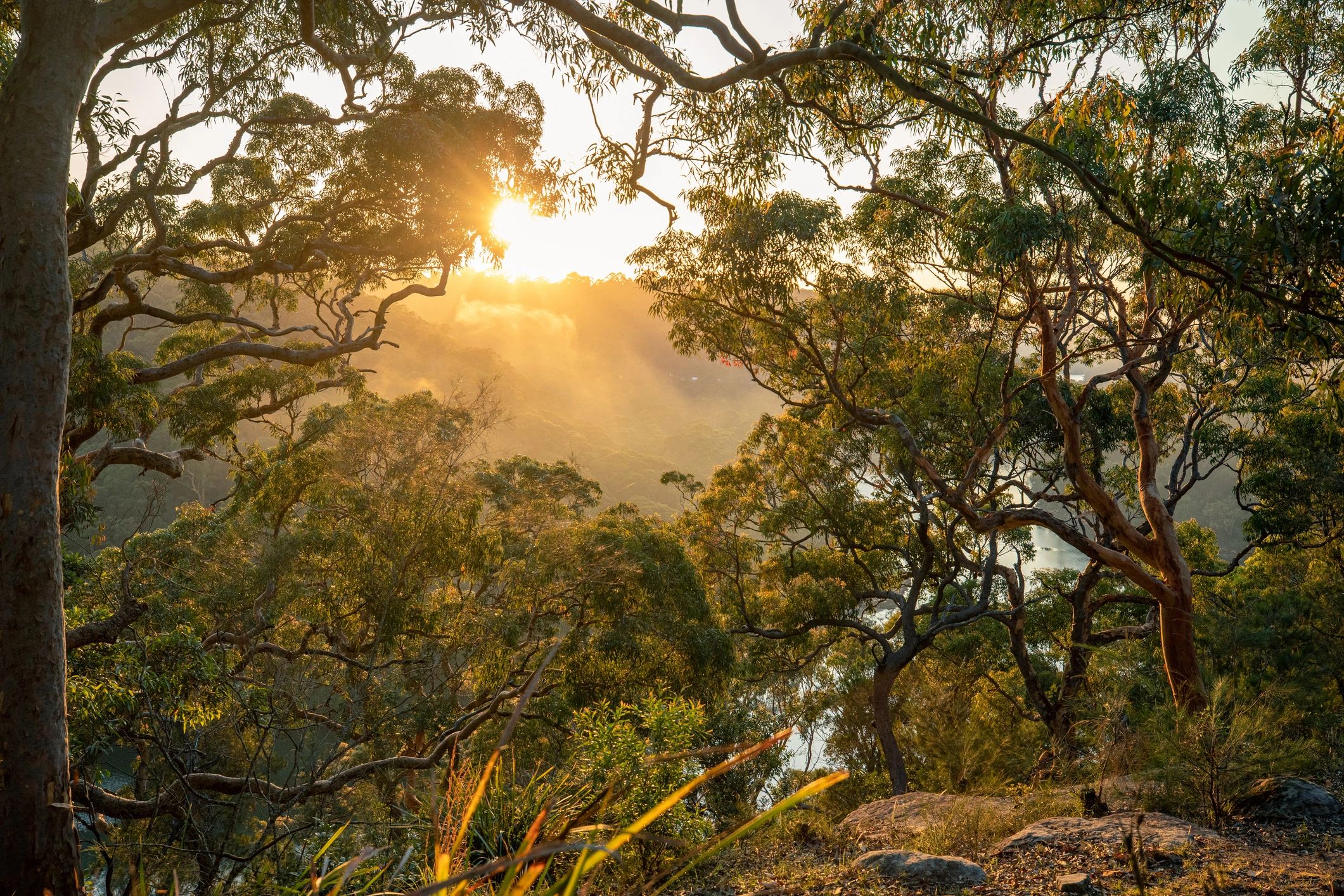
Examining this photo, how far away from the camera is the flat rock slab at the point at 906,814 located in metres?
4.93

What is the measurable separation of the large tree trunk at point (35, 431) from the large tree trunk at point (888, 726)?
9.65m

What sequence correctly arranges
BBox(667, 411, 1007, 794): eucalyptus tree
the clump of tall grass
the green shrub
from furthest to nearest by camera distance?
1. BBox(667, 411, 1007, 794): eucalyptus tree
2. the green shrub
3. the clump of tall grass

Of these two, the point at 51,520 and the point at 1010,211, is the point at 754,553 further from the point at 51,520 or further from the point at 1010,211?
the point at 51,520

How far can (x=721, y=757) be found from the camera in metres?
10.2

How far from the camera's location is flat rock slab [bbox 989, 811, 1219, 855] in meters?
3.87

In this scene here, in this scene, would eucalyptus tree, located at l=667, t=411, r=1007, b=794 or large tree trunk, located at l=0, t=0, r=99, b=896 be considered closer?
large tree trunk, located at l=0, t=0, r=99, b=896

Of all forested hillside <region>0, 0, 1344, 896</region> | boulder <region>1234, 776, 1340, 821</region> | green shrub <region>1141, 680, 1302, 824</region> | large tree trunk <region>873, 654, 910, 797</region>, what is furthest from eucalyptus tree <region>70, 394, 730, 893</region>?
boulder <region>1234, 776, 1340, 821</region>

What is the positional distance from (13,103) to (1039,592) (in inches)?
630

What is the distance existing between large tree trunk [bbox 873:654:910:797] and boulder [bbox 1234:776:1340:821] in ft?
19.7

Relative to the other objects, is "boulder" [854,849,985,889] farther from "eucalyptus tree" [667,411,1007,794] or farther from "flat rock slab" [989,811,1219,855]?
"eucalyptus tree" [667,411,1007,794]

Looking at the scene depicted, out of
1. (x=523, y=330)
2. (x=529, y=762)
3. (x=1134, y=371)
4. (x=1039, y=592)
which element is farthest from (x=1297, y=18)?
(x=523, y=330)

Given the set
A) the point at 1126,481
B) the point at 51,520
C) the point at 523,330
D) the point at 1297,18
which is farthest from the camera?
the point at 523,330

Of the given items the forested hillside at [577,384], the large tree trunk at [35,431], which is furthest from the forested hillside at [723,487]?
the forested hillside at [577,384]

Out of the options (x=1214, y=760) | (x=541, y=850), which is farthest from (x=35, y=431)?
(x=1214, y=760)
